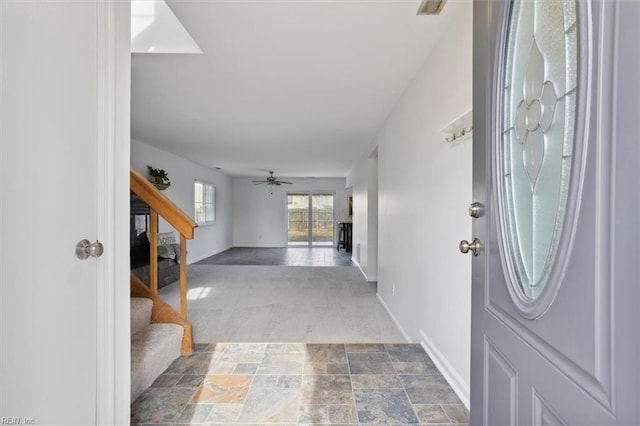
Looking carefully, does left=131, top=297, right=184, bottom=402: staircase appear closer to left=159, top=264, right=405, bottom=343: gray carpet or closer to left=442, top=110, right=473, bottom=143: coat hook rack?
left=159, top=264, right=405, bottom=343: gray carpet

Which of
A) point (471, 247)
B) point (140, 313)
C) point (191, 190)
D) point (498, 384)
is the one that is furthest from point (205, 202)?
point (498, 384)

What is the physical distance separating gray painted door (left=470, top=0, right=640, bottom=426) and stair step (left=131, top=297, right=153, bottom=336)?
1.95 metres

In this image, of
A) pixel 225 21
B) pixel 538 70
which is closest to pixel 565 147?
pixel 538 70

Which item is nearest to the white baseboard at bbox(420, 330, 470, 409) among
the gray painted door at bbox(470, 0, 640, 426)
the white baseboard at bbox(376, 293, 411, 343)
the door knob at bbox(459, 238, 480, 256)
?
the white baseboard at bbox(376, 293, 411, 343)

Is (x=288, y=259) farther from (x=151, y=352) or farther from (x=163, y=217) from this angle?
(x=151, y=352)

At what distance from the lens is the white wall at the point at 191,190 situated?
16.9 feet

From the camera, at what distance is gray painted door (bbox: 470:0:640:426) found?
46 cm

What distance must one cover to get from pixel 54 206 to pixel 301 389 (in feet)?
4.65

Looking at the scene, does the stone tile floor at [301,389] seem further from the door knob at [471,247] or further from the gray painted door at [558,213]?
the door knob at [471,247]

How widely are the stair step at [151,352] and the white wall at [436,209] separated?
5.47ft

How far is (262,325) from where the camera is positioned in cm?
304

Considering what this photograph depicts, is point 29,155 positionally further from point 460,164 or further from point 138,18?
point 138,18

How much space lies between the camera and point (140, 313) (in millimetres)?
2002

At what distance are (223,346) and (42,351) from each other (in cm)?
145
